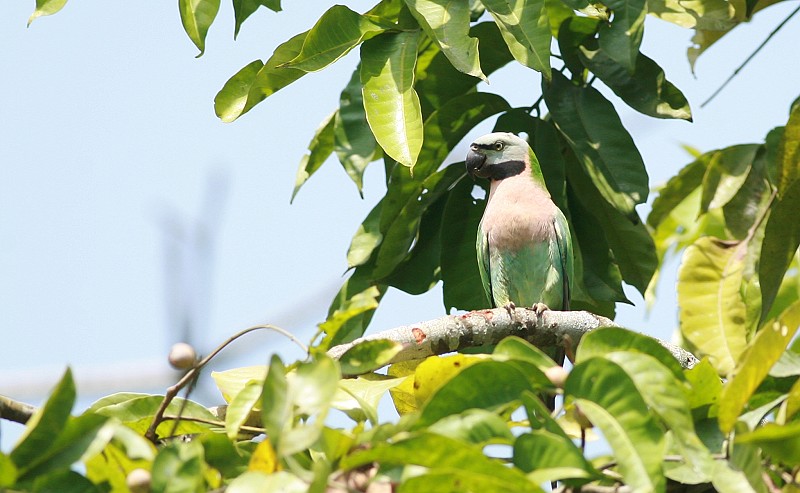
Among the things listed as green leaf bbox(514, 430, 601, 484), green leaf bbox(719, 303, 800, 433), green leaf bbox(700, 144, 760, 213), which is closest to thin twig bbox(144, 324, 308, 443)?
green leaf bbox(514, 430, 601, 484)

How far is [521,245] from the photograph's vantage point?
4.99 metres

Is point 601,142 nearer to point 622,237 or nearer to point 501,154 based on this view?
point 622,237

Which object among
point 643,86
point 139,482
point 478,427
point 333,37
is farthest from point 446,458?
point 643,86

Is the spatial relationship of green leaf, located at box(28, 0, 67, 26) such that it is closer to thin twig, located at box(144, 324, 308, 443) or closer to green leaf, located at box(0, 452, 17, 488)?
thin twig, located at box(144, 324, 308, 443)

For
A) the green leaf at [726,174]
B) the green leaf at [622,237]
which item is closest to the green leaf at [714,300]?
the green leaf at [622,237]

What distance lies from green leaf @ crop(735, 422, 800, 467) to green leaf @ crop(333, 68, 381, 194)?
197 cm

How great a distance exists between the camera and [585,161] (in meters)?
3.59

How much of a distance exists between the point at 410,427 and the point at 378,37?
1.86 metres

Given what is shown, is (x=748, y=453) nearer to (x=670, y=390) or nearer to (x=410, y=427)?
(x=670, y=390)

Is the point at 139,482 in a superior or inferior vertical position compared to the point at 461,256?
superior

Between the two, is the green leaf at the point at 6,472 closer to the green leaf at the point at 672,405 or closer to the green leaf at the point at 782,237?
the green leaf at the point at 672,405

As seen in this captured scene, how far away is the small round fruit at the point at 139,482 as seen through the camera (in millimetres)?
1729

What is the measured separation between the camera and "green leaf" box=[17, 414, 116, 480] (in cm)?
173

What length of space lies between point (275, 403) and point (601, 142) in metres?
2.29
